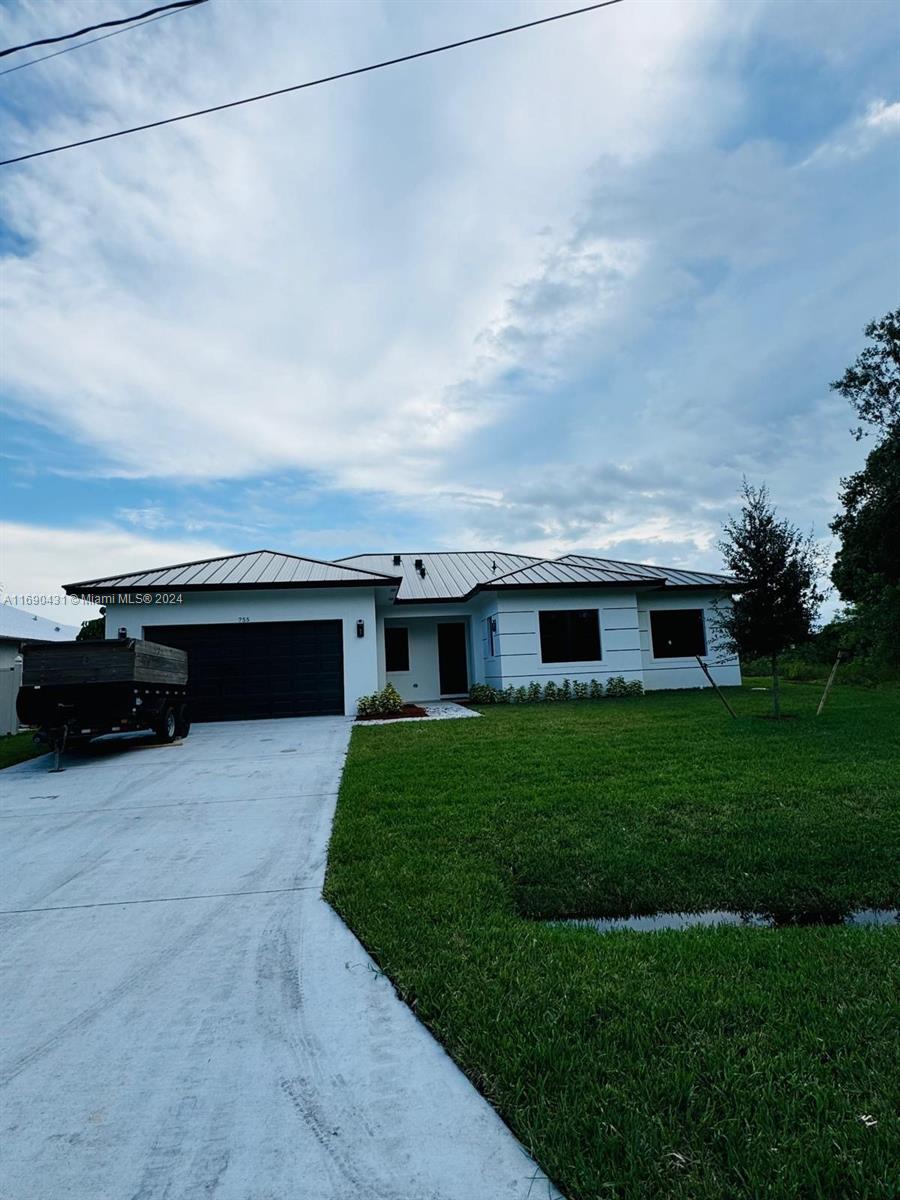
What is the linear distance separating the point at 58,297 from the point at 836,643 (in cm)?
2666

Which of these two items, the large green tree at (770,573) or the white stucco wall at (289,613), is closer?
the large green tree at (770,573)

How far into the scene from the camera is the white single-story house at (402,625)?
1493cm

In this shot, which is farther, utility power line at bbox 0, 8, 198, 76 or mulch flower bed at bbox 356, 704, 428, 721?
mulch flower bed at bbox 356, 704, 428, 721

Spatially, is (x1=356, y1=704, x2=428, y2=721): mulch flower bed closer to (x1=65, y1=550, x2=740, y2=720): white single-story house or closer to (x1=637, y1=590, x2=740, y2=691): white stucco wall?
(x1=65, y1=550, x2=740, y2=720): white single-story house

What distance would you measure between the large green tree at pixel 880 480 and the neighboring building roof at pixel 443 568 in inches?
485

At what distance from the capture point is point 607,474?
20.5 m

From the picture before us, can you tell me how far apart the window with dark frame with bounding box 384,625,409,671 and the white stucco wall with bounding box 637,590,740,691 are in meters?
7.14

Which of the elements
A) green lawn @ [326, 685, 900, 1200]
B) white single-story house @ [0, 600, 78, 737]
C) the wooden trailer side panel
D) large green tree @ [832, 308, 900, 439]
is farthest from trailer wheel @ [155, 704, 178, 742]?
large green tree @ [832, 308, 900, 439]

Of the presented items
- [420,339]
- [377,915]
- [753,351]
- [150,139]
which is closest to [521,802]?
[377,915]

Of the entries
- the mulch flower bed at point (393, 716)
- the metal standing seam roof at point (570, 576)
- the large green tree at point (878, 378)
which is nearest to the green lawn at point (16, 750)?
the mulch flower bed at point (393, 716)

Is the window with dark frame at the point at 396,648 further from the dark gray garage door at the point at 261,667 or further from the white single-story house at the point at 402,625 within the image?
the dark gray garage door at the point at 261,667

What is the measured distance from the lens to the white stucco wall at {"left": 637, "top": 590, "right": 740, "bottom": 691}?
1830 cm

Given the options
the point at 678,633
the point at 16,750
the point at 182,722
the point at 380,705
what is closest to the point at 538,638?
the point at 678,633

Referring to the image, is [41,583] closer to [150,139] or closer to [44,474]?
[44,474]
